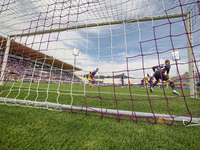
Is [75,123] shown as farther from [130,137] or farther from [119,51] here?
[119,51]

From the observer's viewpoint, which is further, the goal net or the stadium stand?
the stadium stand

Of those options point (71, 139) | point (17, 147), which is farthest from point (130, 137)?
point (17, 147)

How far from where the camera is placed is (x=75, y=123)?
1.35 m

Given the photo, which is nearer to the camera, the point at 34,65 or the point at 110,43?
the point at 110,43

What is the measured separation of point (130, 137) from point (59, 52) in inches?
102

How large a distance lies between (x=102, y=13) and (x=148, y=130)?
316 cm

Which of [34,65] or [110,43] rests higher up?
[34,65]

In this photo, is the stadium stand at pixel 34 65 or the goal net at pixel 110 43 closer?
the goal net at pixel 110 43

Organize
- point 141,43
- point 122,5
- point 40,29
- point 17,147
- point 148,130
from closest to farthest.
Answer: point 17,147 → point 148,130 → point 141,43 → point 122,5 → point 40,29

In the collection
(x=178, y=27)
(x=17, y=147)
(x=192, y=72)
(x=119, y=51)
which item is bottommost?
(x=17, y=147)

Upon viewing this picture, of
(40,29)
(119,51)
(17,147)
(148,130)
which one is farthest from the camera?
(40,29)

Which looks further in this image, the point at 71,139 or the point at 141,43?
the point at 141,43

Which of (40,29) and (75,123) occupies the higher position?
(40,29)

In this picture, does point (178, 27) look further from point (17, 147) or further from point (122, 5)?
point (17, 147)
